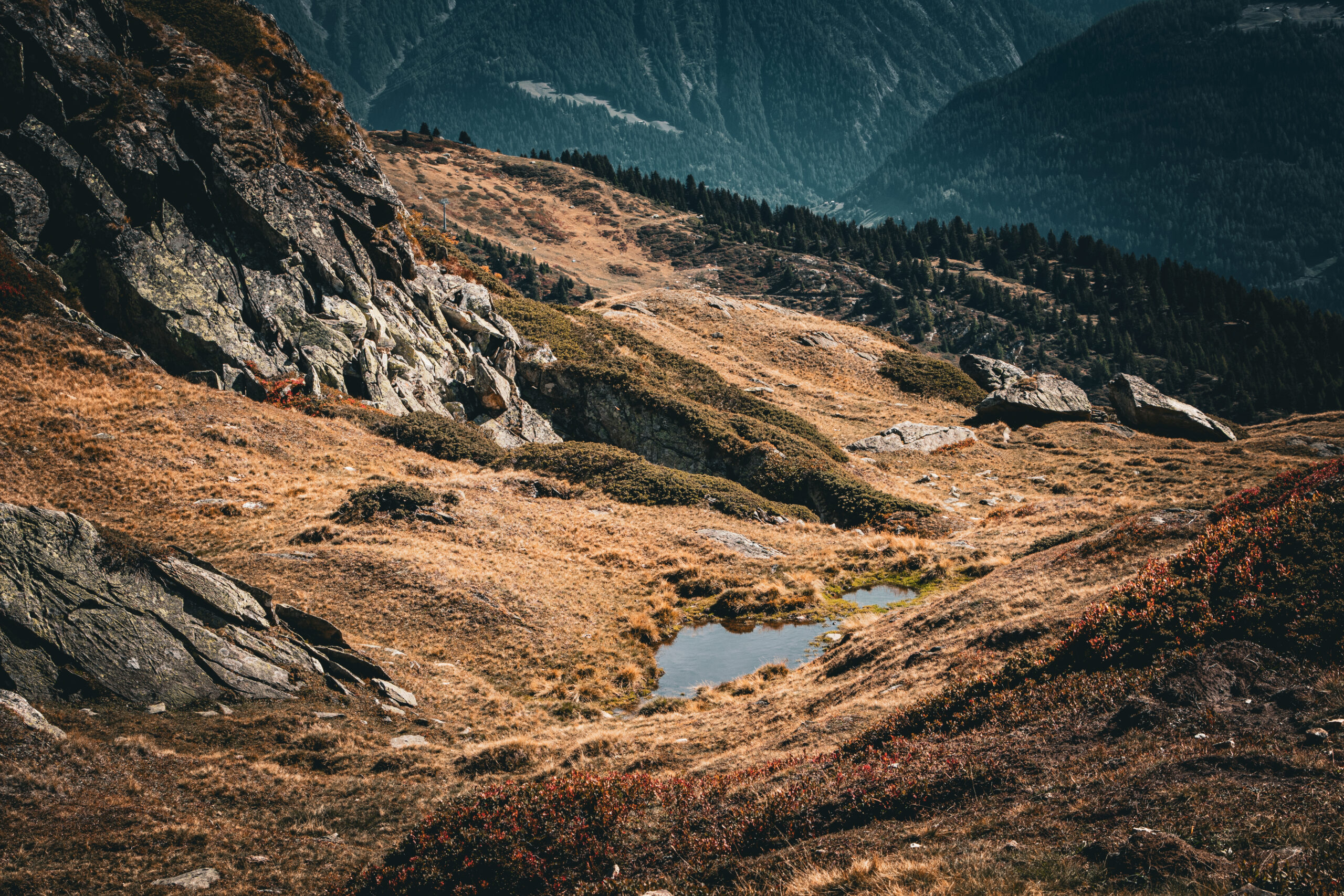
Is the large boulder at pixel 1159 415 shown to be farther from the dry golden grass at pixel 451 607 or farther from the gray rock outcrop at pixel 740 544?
the gray rock outcrop at pixel 740 544

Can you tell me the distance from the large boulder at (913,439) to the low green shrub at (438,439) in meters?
24.7

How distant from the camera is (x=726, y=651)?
19953 millimetres

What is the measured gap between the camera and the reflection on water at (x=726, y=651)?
60.4 ft

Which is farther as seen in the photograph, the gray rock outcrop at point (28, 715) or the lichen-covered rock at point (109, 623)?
the lichen-covered rock at point (109, 623)

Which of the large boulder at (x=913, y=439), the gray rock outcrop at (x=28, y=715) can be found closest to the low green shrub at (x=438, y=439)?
the gray rock outcrop at (x=28, y=715)

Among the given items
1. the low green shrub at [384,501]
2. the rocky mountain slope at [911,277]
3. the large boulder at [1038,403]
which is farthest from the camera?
the rocky mountain slope at [911,277]

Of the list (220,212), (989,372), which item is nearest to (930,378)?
(989,372)

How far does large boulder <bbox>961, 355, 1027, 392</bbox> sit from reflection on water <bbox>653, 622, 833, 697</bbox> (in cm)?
5028

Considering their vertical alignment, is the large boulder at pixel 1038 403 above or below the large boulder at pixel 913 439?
above

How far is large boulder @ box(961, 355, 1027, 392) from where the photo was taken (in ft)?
209

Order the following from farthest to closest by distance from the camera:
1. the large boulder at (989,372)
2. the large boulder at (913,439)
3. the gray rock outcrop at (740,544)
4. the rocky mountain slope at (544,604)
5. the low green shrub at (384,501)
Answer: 1. the large boulder at (989,372)
2. the large boulder at (913,439)
3. the gray rock outcrop at (740,544)
4. the low green shrub at (384,501)
5. the rocky mountain slope at (544,604)

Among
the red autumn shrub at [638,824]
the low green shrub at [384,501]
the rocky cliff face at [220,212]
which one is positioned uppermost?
the rocky cliff face at [220,212]

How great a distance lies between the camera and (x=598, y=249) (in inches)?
5797

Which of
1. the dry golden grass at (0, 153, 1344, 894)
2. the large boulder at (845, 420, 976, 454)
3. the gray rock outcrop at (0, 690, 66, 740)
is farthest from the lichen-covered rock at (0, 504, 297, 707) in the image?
the large boulder at (845, 420, 976, 454)
